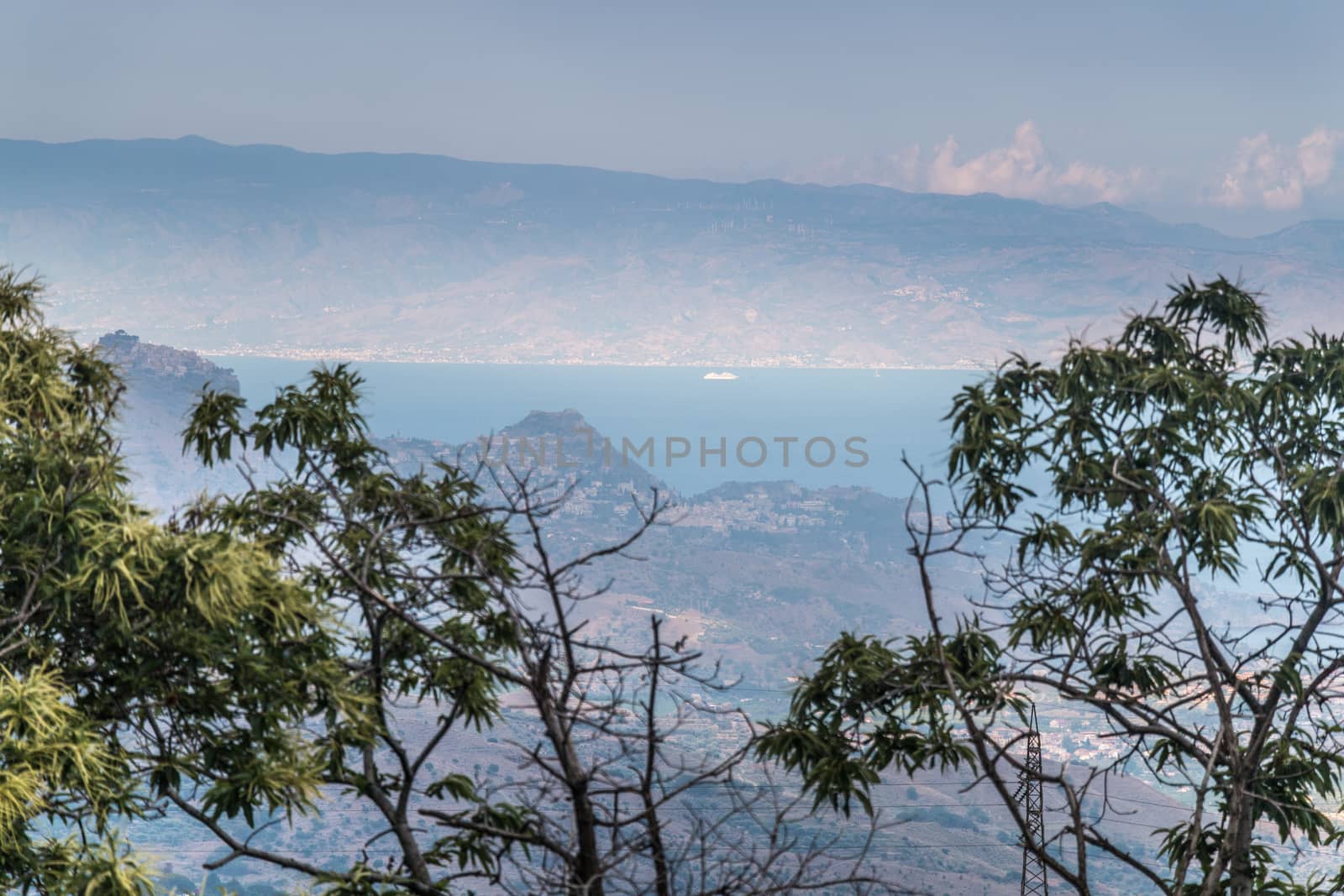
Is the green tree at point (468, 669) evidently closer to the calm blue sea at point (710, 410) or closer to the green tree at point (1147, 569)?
the green tree at point (1147, 569)

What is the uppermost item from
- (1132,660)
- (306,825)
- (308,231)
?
(308,231)

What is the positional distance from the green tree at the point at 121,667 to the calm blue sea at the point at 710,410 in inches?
4229

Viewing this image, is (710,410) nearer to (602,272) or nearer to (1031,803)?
(602,272)

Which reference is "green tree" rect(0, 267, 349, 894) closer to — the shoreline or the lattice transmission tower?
the lattice transmission tower

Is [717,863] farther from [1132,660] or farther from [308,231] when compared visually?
[308,231]

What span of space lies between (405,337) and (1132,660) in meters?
157

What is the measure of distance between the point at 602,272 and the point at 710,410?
35430mm

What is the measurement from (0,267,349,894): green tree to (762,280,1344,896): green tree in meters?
1.48

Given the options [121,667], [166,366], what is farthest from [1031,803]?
[166,366]

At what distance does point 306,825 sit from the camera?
4888 centimetres

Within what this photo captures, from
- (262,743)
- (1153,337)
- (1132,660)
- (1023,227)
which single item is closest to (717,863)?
(262,743)

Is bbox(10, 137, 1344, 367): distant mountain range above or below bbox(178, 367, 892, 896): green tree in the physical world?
above

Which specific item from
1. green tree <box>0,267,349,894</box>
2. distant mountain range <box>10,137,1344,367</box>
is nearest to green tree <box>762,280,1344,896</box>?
green tree <box>0,267,349,894</box>

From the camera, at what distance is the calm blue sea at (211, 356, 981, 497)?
136 meters
